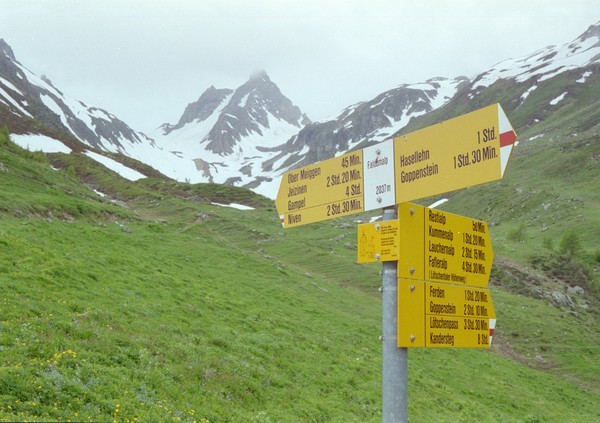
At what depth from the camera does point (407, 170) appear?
7.16m

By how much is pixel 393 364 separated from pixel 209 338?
1376 cm

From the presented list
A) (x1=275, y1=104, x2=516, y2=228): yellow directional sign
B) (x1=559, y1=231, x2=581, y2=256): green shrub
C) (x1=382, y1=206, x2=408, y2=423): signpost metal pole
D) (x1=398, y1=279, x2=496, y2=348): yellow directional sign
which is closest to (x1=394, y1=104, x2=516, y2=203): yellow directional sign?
(x1=275, y1=104, x2=516, y2=228): yellow directional sign

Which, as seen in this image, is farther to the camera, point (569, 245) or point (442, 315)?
point (569, 245)

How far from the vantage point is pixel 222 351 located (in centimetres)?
1856

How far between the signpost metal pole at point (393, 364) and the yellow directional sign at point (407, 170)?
1.08 metres

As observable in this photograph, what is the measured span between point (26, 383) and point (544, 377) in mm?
33933

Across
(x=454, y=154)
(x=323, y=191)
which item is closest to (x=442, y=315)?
(x=454, y=154)

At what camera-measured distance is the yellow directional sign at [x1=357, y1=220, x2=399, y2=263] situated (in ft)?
22.8

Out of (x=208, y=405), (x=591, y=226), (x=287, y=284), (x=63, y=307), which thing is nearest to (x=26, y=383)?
(x=208, y=405)

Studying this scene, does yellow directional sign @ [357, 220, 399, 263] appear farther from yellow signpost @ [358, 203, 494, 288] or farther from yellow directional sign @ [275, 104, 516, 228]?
yellow directional sign @ [275, 104, 516, 228]

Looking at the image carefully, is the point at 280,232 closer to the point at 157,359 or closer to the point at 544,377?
the point at 544,377

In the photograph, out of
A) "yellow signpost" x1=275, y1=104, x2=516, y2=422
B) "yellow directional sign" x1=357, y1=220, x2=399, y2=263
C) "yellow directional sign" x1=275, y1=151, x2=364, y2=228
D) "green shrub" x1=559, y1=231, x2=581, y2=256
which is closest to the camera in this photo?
"yellow signpost" x1=275, y1=104, x2=516, y2=422

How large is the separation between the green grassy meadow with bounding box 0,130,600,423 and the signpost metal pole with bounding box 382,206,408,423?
6779 mm

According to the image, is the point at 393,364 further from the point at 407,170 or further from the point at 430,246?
the point at 407,170
